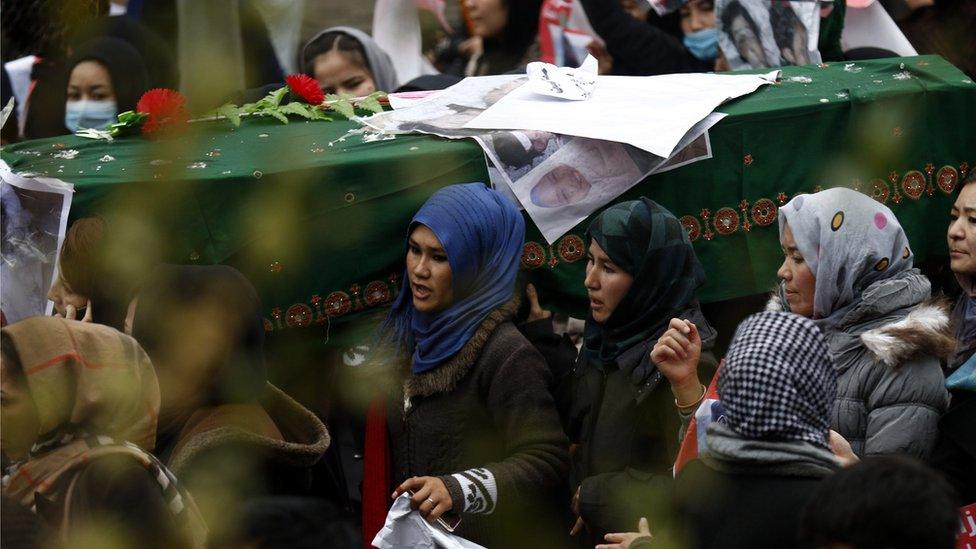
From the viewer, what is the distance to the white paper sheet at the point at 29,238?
3596 mm

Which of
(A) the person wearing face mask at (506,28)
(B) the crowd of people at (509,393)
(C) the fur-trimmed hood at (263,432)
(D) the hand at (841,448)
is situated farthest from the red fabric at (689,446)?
(A) the person wearing face mask at (506,28)

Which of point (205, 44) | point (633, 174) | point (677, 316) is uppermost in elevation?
point (205, 44)

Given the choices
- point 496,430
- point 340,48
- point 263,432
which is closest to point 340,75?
point 340,48

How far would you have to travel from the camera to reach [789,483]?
2586 millimetres

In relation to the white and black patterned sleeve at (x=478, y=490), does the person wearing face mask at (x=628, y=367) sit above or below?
above

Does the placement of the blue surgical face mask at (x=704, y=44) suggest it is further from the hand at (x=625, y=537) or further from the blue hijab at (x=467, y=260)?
the hand at (x=625, y=537)

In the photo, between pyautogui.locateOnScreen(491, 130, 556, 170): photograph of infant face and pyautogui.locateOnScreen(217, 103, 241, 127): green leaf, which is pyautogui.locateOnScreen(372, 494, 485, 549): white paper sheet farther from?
pyautogui.locateOnScreen(217, 103, 241, 127): green leaf

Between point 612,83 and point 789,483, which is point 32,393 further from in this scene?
point 612,83

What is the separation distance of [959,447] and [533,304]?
1.37m

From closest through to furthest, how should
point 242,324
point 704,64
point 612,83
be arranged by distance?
point 242,324 → point 612,83 → point 704,64

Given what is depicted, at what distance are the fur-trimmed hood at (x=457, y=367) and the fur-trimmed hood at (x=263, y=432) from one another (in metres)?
0.33

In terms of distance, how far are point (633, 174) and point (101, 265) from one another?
153 cm

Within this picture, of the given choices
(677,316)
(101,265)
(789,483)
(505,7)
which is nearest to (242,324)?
(101,265)

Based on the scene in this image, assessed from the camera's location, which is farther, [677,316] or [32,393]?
[677,316]
